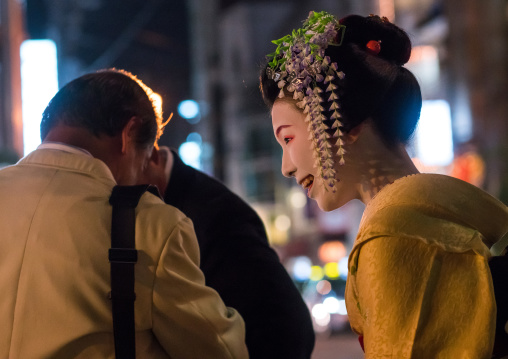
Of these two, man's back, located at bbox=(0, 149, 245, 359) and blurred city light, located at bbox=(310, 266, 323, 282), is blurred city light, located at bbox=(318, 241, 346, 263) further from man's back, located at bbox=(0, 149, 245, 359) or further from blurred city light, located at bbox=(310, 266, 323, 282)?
man's back, located at bbox=(0, 149, 245, 359)

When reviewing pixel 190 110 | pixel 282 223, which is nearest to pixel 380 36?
pixel 282 223

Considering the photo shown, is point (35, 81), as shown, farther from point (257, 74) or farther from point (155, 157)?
point (155, 157)

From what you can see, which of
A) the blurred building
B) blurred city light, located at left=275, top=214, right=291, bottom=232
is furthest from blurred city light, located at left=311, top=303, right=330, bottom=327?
blurred city light, located at left=275, top=214, right=291, bottom=232

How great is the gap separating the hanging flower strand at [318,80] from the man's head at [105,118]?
0.69 meters

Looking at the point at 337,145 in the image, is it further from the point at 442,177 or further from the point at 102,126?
the point at 102,126

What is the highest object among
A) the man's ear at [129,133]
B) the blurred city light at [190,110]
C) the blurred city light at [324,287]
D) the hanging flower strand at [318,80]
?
the hanging flower strand at [318,80]

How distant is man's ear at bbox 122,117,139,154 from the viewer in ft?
9.15

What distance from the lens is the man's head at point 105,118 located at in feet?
8.81

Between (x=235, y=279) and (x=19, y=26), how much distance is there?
12383 millimetres

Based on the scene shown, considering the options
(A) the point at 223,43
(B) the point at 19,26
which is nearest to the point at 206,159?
(A) the point at 223,43

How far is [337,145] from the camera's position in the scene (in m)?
2.27

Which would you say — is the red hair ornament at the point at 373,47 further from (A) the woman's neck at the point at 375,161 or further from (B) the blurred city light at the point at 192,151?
(B) the blurred city light at the point at 192,151

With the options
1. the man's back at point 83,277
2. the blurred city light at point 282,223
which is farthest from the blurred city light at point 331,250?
the man's back at point 83,277

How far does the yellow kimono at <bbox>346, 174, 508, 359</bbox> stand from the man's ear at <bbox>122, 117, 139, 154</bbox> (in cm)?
117
